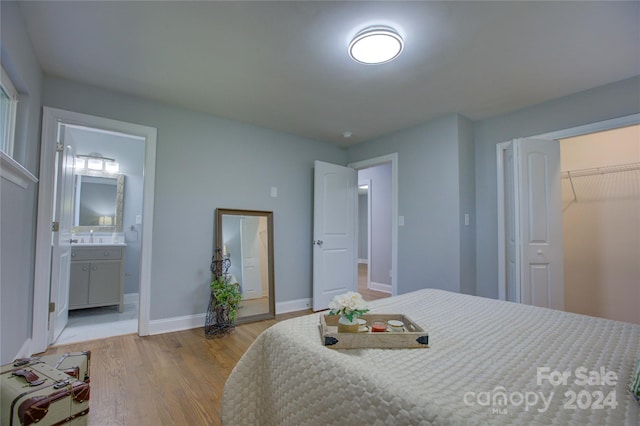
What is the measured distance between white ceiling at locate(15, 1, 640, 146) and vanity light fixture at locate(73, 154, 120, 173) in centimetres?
191

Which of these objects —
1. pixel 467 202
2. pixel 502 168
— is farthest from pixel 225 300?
pixel 502 168

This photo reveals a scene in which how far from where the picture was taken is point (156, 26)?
1.78 m

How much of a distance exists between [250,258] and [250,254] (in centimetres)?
5

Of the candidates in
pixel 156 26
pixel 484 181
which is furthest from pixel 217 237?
pixel 484 181

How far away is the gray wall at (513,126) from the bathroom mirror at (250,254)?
2.39m

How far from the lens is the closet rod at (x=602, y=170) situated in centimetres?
286

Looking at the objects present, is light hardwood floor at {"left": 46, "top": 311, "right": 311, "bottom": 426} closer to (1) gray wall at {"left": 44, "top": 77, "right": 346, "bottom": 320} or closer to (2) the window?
(1) gray wall at {"left": 44, "top": 77, "right": 346, "bottom": 320}

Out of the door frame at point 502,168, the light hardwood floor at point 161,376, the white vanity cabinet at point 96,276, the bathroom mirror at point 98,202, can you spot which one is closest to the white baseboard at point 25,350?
the light hardwood floor at point 161,376

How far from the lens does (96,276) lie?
3455 mm

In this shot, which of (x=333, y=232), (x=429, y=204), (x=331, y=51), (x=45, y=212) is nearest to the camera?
(x=331, y=51)

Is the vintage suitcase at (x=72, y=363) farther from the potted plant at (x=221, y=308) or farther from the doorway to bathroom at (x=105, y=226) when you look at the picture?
the doorway to bathroom at (x=105, y=226)

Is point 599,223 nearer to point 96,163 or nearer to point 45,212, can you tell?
point 45,212

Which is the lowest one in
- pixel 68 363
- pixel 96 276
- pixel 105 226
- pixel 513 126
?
pixel 68 363

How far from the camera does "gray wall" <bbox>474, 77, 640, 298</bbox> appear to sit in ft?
7.77
